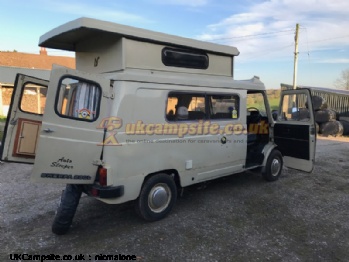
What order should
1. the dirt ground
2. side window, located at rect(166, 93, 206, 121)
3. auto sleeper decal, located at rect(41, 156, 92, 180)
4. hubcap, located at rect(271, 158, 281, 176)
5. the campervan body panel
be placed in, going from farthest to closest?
hubcap, located at rect(271, 158, 281, 176) → side window, located at rect(166, 93, 206, 121) → the campervan body panel → the dirt ground → auto sleeper decal, located at rect(41, 156, 92, 180)

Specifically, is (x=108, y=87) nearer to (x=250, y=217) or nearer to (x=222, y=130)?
(x=222, y=130)

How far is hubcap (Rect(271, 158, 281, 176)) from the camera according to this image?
639 centimetres

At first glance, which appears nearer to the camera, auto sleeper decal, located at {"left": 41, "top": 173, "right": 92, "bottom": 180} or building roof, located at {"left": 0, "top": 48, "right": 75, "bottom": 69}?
auto sleeper decal, located at {"left": 41, "top": 173, "right": 92, "bottom": 180}

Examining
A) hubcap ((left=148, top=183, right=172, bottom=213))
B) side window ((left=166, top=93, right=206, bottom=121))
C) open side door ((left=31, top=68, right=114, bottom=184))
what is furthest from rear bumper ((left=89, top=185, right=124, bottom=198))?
side window ((left=166, top=93, right=206, bottom=121))

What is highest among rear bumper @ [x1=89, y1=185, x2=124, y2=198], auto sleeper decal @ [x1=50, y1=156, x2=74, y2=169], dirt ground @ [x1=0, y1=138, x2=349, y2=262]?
auto sleeper decal @ [x1=50, y1=156, x2=74, y2=169]

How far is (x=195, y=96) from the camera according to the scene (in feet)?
→ 15.5

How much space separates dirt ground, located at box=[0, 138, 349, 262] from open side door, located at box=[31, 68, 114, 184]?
0.94 m

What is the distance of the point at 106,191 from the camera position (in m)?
3.69

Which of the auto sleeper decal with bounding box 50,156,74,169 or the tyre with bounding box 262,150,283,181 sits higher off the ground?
the auto sleeper decal with bounding box 50,156,74,169

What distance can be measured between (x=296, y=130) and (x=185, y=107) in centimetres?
313

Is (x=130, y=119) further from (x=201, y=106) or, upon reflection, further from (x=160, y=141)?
(x=201, y=106)

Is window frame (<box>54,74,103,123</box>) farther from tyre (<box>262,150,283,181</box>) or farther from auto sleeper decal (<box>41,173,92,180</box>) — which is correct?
tyre (<box>262,150,283,181</box>)

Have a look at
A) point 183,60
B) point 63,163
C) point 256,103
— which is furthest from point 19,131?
point 256,103

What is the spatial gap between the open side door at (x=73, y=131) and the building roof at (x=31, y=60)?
20.8m
